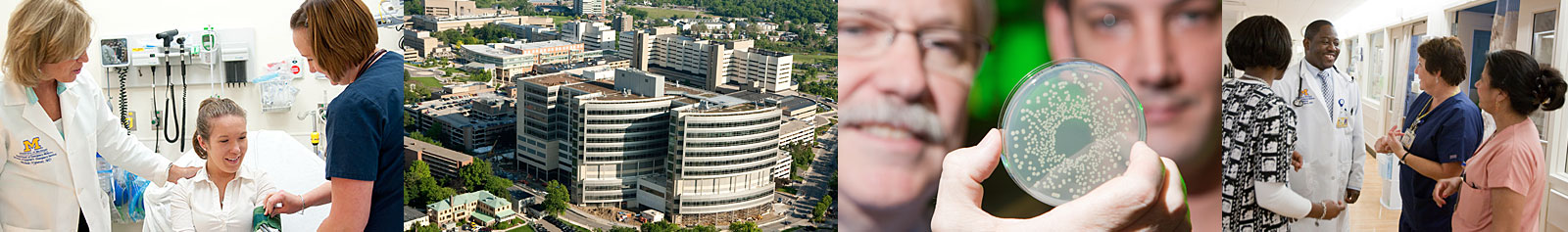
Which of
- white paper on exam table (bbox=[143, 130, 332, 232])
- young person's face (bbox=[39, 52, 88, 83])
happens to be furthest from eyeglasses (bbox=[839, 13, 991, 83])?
young person's face (bbox=[39, 52, 88, 83])

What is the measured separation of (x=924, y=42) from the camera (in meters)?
2.81

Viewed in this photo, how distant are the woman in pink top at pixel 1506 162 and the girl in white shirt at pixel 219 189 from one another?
3.60m

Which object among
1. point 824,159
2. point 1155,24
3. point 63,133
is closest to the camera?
A: point 63,133

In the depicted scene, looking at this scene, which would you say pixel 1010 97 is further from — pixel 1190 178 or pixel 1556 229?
pixel 1556 229

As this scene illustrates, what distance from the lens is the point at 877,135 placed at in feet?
9.38

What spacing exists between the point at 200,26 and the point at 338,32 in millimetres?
514

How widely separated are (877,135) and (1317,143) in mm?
1420

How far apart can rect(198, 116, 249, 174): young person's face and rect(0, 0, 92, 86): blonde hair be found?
398mm

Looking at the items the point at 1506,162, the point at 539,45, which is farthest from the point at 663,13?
the point at 1506,162

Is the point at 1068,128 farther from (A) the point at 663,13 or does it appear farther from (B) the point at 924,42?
(A) the point at 663,13

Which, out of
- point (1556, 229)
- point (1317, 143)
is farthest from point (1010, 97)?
point (1556, 229)

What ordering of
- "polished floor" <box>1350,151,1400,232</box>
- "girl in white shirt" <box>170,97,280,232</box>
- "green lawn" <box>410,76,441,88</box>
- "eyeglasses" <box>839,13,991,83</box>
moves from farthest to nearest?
"polished floor" <box>1350,151,1400,232</box>, "green lawn" <box>410,76,441,88</box>, "eyeglasses" <box>839,13,991,83</box>, "girl in white shirt" <box>170,97,280,232</box>

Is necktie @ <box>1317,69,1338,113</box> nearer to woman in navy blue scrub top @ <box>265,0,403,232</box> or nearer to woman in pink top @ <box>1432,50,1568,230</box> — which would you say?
woman in pink top @ <box>1432,50,1568,230</box>

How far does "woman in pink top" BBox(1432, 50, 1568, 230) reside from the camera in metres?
2.88
